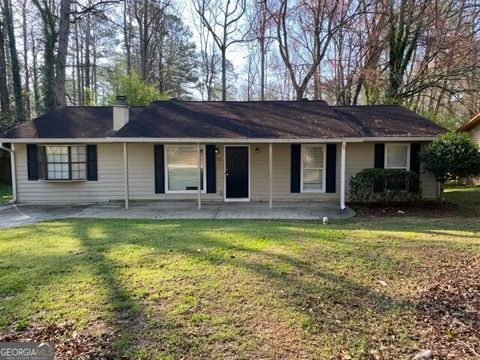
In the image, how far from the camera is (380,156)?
457 inches

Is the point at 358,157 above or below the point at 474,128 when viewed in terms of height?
below

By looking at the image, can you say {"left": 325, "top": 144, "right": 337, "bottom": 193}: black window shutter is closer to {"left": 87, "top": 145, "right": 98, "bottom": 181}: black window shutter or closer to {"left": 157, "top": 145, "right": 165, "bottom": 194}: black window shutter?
{"left": 157, "top": 145, "right": 165, "bottom": 194}: black window shutter

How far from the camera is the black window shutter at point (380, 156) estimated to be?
1159cm

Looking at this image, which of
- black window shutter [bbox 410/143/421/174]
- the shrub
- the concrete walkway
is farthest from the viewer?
black window shutter [bbox 410/143/421/174]

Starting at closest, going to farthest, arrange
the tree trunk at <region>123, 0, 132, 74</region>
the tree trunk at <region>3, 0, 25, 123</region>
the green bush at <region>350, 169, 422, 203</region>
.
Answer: the green bush at <region>350, 169, 422, 203</region> → the tree trunk at <region>3, 0, 25, 123</region> → the tree trunk at <region>123, 0, 132, 74</region>

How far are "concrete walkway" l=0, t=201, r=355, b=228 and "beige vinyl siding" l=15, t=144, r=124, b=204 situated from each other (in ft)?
1.86

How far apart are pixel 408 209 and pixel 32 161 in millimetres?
11692

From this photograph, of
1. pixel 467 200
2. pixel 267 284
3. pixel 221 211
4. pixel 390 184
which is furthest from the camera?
pixel 467 200

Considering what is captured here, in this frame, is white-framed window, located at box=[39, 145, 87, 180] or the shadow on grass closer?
the shadow on grass

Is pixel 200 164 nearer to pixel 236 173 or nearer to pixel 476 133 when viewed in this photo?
pixel 236 173

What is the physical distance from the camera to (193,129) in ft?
35.8

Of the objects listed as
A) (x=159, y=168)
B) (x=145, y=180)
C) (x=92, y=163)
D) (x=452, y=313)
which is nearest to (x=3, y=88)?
(x=92, y=163)

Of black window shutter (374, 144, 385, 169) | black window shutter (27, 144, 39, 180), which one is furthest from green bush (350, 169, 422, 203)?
black window shutter (27, 144, 39, 180)

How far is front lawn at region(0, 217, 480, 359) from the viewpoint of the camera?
2846 mm
